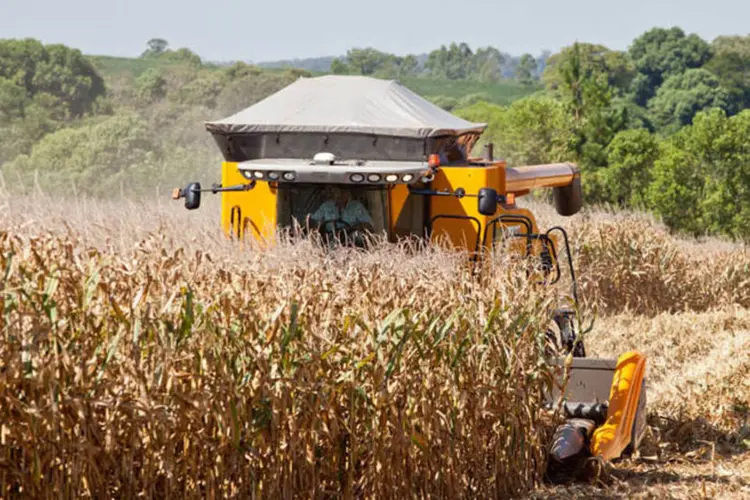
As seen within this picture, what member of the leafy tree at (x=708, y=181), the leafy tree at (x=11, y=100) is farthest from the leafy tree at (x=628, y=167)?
the leafy tree at (x=11, y=100)

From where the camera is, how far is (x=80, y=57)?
6525 cm

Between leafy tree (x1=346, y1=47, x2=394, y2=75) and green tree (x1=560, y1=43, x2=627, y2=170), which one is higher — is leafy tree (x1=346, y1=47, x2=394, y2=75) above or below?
above

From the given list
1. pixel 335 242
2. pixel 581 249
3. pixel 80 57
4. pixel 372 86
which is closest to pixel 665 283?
pixel 581 249

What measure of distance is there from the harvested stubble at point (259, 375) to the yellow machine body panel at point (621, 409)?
1.66 feet

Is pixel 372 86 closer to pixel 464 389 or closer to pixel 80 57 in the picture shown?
pixel 464 389

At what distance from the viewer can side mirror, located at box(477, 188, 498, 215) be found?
304 inches

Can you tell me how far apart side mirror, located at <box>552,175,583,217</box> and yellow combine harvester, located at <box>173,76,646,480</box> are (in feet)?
6.39

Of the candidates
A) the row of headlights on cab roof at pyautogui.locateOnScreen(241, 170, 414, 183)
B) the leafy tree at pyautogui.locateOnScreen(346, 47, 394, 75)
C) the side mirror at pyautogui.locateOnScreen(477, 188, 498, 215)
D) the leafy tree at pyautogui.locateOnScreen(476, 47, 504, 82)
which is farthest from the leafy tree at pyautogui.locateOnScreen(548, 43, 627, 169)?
the leafy tree at pyautogui.locateOnScreen(476, 47, 504, 82)

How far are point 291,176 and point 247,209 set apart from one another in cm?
80

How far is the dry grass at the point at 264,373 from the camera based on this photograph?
4.65 metres

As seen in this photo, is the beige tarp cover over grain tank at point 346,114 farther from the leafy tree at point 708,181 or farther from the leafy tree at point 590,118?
the leafy tree at point 590,118

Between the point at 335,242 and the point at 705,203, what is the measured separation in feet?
88.4

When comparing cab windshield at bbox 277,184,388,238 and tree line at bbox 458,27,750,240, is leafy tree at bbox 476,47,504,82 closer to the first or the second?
tree line at bbox 458,27,750,240

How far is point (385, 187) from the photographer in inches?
317
